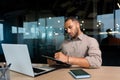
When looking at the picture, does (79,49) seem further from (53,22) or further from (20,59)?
(53,22)

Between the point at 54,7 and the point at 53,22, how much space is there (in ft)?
0.89

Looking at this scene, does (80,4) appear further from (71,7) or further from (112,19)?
(112,19)

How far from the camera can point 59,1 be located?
4.37 m

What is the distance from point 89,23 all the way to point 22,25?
1.25 m

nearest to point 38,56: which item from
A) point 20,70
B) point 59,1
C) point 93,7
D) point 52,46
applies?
point 52,46

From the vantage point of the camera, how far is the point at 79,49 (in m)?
2.17

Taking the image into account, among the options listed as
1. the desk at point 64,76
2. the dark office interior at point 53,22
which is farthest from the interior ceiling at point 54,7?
the desk at point 64,76

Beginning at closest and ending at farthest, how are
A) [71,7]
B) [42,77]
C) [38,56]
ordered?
[42,77]
[71,7]
[38,56]

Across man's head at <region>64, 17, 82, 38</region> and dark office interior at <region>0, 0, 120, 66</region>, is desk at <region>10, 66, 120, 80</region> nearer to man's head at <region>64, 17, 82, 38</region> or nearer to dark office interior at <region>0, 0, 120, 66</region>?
man's head at <region>64, 17, 82, 38</region>

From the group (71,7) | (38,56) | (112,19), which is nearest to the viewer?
(112,19)

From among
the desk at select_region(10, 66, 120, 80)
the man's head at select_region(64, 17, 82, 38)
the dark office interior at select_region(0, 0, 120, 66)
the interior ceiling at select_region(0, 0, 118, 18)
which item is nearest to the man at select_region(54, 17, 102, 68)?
the man's head at select_region(64, 17, 82, 38)

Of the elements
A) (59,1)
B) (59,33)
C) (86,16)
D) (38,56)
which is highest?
(59,1)

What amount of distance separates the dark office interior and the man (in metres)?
1.86

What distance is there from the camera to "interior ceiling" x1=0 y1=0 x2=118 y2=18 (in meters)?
4.19
